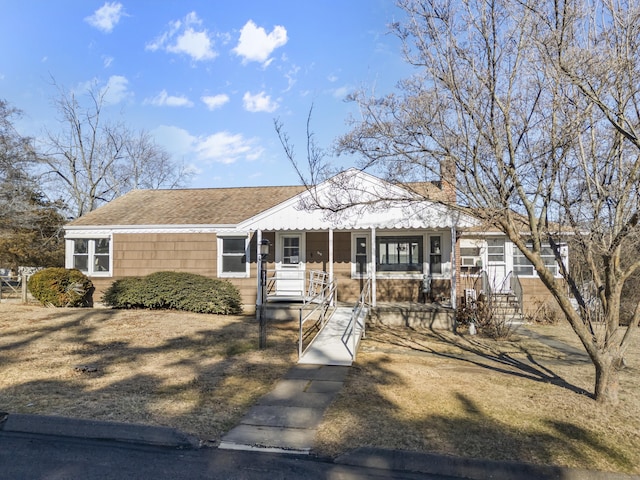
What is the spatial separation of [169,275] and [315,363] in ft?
24.5

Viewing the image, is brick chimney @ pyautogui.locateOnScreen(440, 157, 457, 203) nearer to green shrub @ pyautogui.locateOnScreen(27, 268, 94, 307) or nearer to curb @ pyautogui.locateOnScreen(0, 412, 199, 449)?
curb @ pyautogui.locateOnScreen(0, 412, 199, 449)

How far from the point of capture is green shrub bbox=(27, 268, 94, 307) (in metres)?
14.3

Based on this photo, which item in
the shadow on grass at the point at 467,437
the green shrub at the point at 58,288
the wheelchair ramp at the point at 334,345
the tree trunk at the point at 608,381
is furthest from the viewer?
the green shrub at the point at 58,288

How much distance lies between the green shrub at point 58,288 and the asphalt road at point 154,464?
10.5m

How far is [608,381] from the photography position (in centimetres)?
598

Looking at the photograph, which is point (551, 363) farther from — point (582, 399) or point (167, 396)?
point (167, 396)

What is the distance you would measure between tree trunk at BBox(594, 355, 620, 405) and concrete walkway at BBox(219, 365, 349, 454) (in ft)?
11.4

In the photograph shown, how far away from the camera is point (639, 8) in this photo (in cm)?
552

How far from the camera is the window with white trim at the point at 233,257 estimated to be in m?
15.2

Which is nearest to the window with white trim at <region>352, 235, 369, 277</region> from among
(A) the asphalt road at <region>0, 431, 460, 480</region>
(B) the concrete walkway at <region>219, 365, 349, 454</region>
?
(B) the concrete walkway at <region>219, 365, 349, 454</region>

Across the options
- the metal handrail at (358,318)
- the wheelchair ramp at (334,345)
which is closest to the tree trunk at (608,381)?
the wheelchair ramp at (334,345)

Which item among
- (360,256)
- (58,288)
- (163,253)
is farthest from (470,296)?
(58,288)

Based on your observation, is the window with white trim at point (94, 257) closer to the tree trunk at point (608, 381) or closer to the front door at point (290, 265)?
the front door at point (290, 265)

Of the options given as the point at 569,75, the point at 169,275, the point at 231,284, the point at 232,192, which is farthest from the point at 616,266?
the point at 232,192
